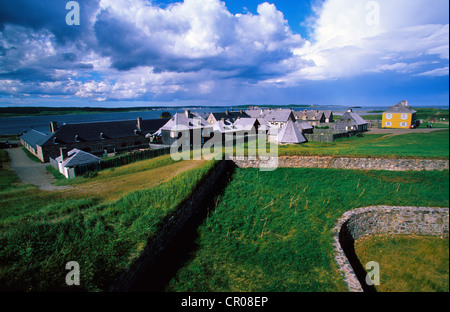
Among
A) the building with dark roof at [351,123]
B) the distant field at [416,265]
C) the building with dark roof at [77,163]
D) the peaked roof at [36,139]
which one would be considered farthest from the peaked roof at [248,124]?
the distant field at [416,265]

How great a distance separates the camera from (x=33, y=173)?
28438mm

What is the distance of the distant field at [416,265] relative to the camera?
210 centimetres

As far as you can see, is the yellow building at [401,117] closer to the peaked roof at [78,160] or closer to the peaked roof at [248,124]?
the peaked roof at [248,124]

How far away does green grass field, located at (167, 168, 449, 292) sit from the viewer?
27.6 feet

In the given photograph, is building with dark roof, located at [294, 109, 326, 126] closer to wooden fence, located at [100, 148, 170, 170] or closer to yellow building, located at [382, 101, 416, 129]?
yellow building, located at [382, 101, 416, 129]

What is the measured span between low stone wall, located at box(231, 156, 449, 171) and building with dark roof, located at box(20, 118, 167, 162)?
2728cm

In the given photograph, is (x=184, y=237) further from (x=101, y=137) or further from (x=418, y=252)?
(x=101, y=137)

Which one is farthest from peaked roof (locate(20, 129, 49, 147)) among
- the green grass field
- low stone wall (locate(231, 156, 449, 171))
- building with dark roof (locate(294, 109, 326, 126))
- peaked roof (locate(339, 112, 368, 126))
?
building with dark roof (locate(294, 109, 326, 126))

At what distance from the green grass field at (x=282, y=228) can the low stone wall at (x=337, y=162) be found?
3.15 ft

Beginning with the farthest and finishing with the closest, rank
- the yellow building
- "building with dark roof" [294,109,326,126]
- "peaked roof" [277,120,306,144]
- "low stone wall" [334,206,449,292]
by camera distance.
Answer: "building with dark roof" [294,109,326,126] → the yellow building → "peaked roof" [277,120,306,144] → "low stone wall" [334,206,449,292]

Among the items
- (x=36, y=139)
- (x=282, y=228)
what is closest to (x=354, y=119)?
(x=282, y=228)

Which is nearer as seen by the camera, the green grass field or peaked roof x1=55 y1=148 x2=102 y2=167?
the green grass field

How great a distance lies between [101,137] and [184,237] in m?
35.7

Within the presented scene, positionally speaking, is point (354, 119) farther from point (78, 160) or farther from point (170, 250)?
point (78, 160)
